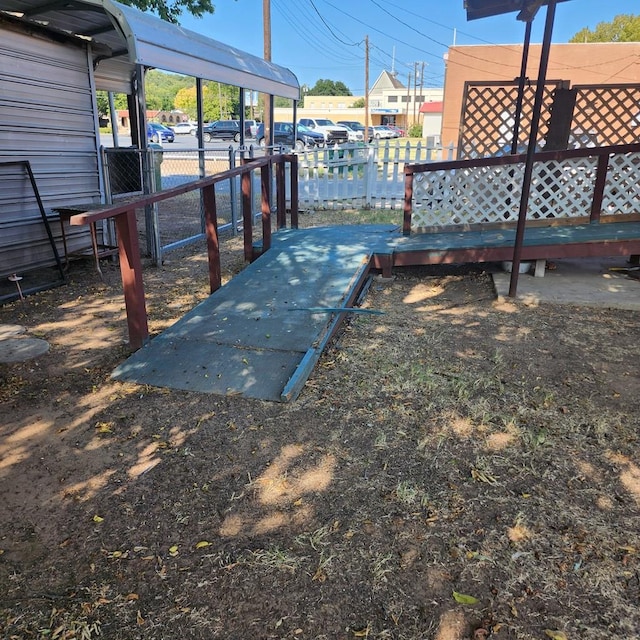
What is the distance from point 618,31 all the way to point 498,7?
46373 mm

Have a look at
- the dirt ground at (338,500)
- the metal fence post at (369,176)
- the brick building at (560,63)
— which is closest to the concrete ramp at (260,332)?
the dirt ground at (338,500)

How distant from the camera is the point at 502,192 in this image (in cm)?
750

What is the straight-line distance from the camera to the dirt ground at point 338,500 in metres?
1.94

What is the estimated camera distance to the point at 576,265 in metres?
6.77

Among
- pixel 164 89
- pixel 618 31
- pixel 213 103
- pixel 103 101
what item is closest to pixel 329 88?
pixel 164 89

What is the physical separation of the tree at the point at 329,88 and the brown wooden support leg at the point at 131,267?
5143 inches

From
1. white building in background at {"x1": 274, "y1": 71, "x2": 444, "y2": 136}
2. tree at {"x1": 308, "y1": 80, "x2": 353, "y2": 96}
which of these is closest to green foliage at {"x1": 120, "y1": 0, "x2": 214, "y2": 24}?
white building in background at {"x1": 274, "y1": 71, "x2": 444, "y2": 136}

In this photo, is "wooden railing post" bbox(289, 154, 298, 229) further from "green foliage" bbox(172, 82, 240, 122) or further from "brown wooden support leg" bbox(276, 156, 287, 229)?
"green foliage" bbox(172, 82, 240, 122)

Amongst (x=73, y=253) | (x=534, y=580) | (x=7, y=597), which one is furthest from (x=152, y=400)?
(x=73, y=253)

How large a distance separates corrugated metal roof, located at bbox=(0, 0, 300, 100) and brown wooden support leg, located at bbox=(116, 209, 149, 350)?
3088 millimetres

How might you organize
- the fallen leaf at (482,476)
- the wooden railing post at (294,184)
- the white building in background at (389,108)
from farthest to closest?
the white building in background at (389,108)
the wooden railing post at (294,184)
the fallen leaf at (482,476)

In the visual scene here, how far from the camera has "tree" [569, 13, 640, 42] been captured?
40094 millimetres

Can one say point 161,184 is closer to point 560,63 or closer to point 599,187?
point 599,187

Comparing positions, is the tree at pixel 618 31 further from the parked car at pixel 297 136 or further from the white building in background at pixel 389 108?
the parked car at pixel 297 136
